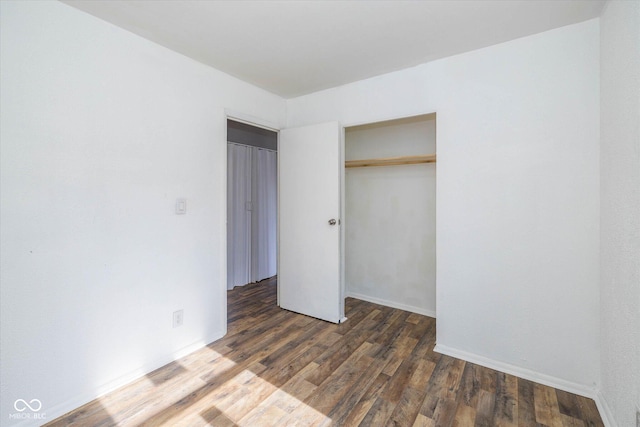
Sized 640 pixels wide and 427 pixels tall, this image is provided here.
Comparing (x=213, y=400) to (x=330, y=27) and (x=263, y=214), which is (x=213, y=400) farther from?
(x=263, y=214)

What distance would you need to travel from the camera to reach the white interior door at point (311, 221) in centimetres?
284

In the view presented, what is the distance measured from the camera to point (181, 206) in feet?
7.42

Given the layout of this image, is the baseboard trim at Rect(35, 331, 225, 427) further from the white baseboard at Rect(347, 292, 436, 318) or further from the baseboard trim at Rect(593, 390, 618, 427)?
the baseboard trim at Rect(593, 390, 618, 427)

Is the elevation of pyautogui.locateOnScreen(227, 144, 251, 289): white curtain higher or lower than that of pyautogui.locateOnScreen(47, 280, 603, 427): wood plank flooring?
higher

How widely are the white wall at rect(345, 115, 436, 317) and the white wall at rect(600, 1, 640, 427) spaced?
1389mm

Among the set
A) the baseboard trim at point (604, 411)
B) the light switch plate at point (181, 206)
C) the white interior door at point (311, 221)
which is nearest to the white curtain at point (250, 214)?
the white interior door at point (311, 221)

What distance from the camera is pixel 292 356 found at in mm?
2270

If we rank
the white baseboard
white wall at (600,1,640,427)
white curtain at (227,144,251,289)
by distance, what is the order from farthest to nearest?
white curtain at (227,144,251,289)
the white baseboard
white wall at (600,1,640,427)

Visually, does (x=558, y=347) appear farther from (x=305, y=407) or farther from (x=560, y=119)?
(x=305, y=407)

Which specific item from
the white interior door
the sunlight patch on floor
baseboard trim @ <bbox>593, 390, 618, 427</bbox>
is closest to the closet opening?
the white interior door

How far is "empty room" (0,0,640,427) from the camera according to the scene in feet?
5.07

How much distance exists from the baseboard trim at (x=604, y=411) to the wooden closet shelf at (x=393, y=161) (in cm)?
207

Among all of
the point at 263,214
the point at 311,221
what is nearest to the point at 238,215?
the point at 263,214

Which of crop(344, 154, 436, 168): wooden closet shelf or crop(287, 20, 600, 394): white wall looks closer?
crop(287, 20, 600, 394): white wall
